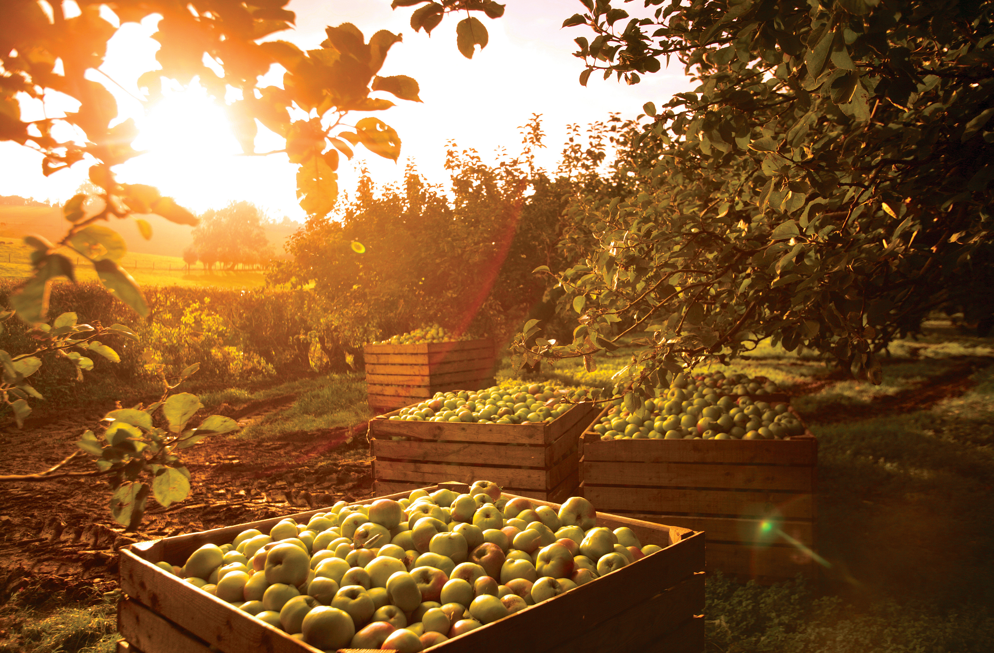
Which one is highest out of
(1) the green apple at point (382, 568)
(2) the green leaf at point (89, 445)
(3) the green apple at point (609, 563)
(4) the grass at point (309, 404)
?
(2) the green leaf at point (89, 445)

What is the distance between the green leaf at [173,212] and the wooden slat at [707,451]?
3.90 m

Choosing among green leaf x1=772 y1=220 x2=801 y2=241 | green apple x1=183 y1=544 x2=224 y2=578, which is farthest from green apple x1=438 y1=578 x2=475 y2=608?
green leaf x1=772 y1=220 x2=801 y2=241

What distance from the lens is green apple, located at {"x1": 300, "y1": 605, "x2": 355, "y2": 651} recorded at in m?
1.73

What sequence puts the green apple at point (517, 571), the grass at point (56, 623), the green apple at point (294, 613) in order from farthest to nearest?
the grass at point (56, 623) < the green apple at point (517, 571) < the green apple at point (294, 613)

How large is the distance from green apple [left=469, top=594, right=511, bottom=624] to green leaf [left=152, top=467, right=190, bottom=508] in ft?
3.37

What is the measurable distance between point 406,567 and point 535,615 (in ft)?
2.12

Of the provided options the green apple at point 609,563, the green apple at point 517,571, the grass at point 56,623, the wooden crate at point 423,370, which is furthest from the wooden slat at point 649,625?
the wooden crate at point 423,370

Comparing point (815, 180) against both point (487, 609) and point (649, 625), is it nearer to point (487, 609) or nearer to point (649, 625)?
point (649, 625)

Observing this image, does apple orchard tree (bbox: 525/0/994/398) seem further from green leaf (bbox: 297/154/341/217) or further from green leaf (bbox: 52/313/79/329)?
green leaf (bbox: 52/313/79/329)

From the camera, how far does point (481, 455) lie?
4.61 m

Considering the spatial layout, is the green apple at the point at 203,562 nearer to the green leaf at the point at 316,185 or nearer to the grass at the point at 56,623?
the grass at the point at 56,623

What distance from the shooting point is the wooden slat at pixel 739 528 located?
393 cm

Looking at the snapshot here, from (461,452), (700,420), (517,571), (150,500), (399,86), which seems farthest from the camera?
(150,500)

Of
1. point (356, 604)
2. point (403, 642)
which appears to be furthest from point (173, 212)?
point (356, 604)
